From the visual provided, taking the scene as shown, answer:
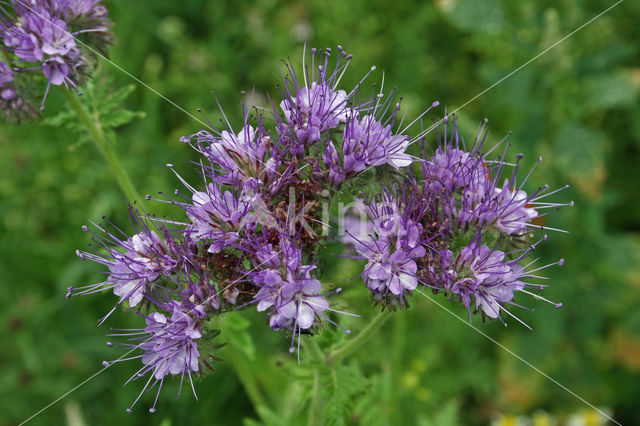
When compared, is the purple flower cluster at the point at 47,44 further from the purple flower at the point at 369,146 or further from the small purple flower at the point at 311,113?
the purple flower at the point at 369,146

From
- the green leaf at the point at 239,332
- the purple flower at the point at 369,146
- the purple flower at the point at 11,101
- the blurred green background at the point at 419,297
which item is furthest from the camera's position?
the blurred green background at the point at 419,297

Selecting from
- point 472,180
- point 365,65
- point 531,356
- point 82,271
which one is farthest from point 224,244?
point 365,65

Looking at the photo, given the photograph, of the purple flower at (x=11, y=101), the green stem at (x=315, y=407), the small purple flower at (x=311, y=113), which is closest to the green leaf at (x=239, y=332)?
the green stem at (x=315, y=407)

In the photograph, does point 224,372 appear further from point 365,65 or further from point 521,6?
point 521,6

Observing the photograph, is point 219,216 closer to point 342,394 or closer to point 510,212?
point 342,394

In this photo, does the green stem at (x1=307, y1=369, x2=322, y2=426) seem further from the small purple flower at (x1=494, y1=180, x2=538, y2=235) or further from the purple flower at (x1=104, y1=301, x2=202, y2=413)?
the small purple flower at (x1=494, y1=180, x2=538, y2=235)

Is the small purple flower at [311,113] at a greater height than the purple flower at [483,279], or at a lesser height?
greater

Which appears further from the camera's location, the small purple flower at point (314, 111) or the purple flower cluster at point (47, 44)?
the purple flower cluster at point (47, 44)
